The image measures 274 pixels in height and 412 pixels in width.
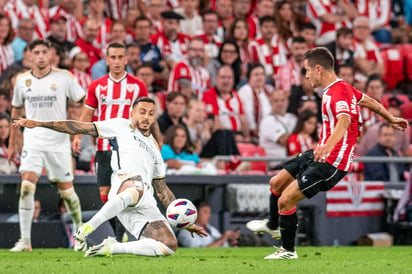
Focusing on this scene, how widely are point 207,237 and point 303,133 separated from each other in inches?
105

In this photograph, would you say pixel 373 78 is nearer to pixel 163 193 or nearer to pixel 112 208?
pixel 163 193

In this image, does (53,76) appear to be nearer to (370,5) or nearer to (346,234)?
(346,234)

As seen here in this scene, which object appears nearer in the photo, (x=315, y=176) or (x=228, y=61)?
(x=315, y=176)

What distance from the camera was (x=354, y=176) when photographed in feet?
55.1

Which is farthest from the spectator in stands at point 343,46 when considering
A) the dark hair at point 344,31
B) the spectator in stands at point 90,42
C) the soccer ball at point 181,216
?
the soccer ball at point 181,216

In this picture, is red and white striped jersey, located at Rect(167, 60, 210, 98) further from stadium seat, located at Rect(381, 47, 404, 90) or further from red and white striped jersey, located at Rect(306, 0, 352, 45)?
stadium seat, located at Rect(381, 47, 404, 90)

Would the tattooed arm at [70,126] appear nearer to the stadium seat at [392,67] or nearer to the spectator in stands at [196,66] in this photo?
the spectator in stands at [196,66]

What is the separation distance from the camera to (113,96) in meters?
12.6

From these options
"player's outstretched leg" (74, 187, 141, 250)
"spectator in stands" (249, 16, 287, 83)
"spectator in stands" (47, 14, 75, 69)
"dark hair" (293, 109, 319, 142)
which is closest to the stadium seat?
"spectator in stands" (249, 16, 287, 83)

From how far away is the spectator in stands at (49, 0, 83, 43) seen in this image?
18359 mm

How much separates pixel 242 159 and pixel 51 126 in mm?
5405

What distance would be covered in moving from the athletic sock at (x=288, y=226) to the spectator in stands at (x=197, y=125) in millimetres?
5428

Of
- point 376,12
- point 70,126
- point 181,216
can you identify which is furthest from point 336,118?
point 376,12

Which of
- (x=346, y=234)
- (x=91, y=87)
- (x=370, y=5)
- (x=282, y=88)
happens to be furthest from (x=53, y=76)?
(x=370, y=5)
